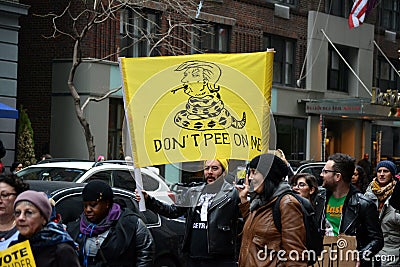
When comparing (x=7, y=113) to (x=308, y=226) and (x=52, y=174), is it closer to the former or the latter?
(x=52, y=174)

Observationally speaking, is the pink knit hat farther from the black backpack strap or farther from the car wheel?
the car wheel

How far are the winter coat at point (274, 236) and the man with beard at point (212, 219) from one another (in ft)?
4.93

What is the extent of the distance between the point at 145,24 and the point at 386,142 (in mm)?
17092

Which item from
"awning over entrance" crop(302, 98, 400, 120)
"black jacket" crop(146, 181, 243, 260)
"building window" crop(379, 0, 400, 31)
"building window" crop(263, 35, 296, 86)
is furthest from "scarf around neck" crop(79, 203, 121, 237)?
"building window" crop(379, 0, 400, 31)

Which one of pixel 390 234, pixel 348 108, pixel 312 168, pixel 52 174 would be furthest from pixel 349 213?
pixel 348 108

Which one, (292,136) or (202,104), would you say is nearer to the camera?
(202,104)

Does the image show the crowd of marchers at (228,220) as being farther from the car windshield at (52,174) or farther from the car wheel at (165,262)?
the car windshield at (52,174)

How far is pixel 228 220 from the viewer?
8.41 m

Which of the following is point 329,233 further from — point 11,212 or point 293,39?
point 293,39

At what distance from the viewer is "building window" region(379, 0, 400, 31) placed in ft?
136

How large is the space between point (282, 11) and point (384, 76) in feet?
27.4

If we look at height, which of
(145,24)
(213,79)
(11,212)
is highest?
(145,24)

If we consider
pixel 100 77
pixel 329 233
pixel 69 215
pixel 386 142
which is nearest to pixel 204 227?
pixel 329 233

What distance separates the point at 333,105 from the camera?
34.3m
